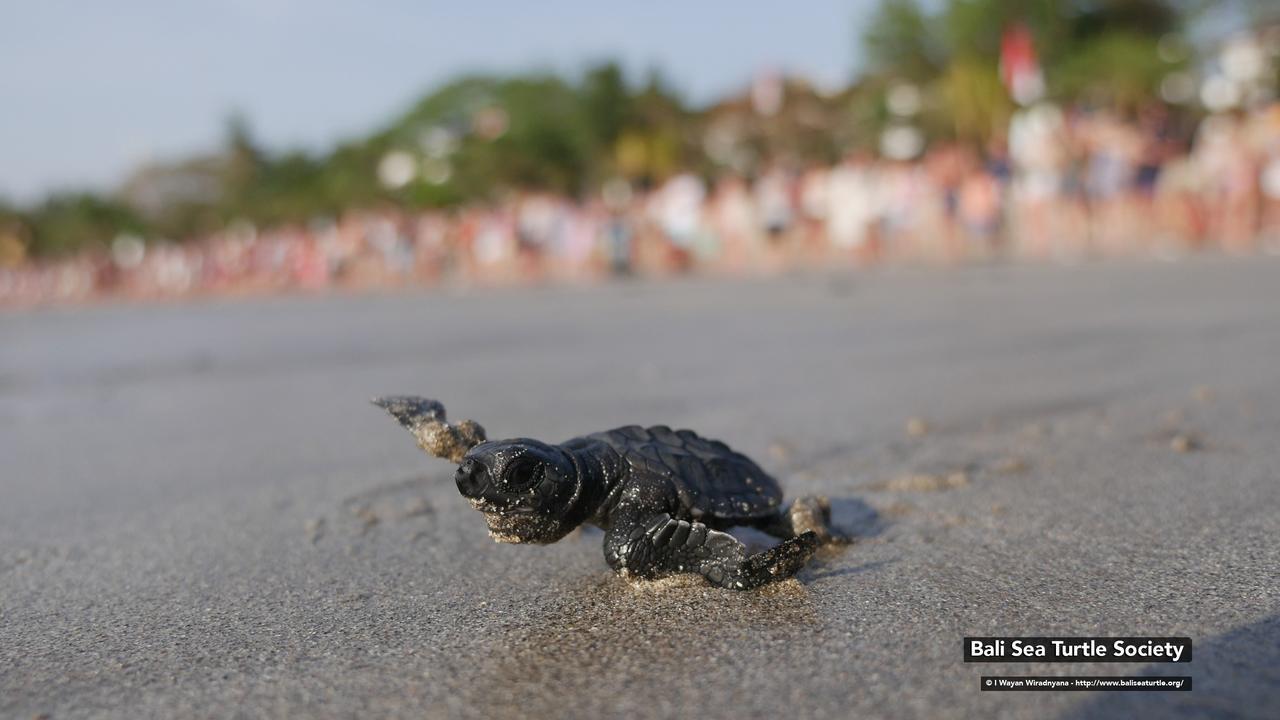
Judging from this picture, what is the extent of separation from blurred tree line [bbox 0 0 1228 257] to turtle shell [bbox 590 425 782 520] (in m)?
30.2

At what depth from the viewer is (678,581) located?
5.94ft

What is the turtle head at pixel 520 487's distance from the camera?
1.66 metres

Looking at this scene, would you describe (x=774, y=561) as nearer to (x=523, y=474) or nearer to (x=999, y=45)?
(x=523, y=474)

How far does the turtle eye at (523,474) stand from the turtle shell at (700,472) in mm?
211

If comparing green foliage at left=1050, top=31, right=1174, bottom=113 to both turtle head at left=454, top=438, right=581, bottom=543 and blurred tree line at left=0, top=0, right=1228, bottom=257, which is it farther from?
turtle head at left=454, top=438, right=581, bottom=543

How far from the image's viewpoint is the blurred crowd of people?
40.3ft

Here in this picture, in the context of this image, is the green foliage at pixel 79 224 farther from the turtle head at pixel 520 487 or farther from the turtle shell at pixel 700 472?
the turtle head at pixel 520 487

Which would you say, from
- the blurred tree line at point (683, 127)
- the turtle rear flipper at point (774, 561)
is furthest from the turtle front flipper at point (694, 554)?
the blurred tree line at point (683, 127)

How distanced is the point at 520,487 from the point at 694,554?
1.05ft

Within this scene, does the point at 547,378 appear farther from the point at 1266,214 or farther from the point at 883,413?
the point at 1266,214

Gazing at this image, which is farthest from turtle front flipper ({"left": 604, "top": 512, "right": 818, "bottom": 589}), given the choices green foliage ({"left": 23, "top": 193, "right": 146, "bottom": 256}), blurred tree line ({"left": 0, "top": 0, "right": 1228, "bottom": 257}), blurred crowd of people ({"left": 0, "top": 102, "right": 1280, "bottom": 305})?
green foliage ({"left": 23, "top": 193, "right": 146, "bottom": 256})

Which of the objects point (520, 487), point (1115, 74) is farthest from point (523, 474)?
point (1115, 74)

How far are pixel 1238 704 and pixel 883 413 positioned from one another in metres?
2.23

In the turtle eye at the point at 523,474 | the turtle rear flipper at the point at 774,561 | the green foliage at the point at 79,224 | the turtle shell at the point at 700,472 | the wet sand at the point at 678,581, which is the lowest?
the wet sand at the point at 678,581
